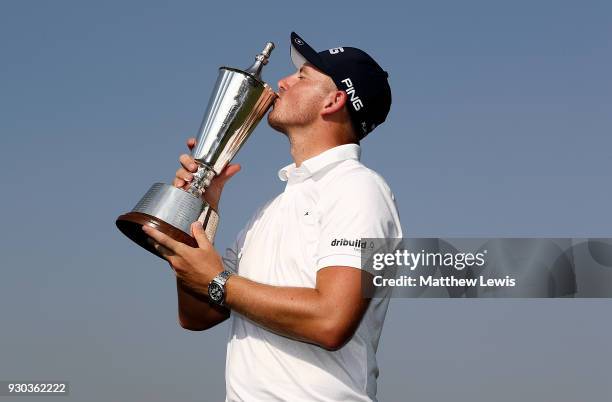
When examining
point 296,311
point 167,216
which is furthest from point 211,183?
point 296,311

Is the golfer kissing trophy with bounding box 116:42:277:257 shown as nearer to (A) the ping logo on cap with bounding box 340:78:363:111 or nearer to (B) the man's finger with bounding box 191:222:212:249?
(B) the man's finger with bounding box 191:222:212:249

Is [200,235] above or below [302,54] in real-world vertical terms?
below

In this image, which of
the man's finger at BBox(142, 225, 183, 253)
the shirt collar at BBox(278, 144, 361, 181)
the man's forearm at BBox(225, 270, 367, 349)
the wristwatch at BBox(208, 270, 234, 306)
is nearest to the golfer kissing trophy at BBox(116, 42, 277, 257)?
the man's finger at BBox(142, 225, 183, 253)

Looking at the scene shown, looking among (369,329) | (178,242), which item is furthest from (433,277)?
(178,242)

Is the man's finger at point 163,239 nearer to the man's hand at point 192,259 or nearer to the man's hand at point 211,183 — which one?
the man's hand at point 192,259

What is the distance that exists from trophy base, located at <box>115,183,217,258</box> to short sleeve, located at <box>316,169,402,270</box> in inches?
23.5

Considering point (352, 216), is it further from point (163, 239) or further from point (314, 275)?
point (163, 239)

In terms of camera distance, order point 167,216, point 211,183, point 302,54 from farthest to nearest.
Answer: point 302,54, point 211,183, point 167,216

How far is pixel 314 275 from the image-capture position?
145 inches

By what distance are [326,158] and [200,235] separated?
80cm

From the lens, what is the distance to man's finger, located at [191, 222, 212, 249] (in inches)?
146

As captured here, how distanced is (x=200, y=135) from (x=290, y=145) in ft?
1.59

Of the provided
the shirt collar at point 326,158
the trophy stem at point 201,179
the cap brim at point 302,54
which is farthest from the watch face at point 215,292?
the cap brim at point 302,54

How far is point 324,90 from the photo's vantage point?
4.36 meters
